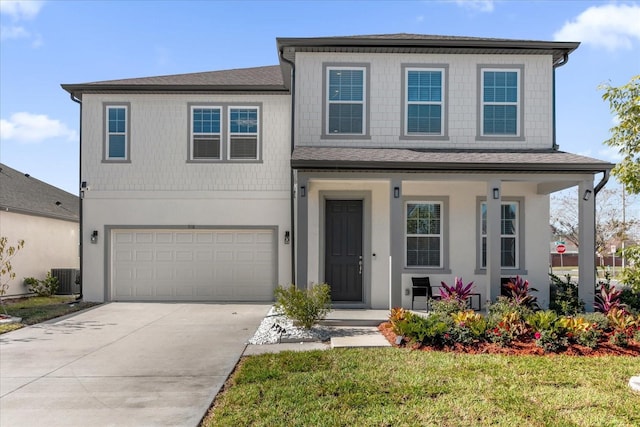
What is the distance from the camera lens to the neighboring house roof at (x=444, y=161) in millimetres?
9234

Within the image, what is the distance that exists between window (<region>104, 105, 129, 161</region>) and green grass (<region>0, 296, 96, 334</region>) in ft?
13.5

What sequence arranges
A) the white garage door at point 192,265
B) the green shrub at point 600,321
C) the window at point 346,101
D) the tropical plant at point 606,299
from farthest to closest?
the white garage door at point 192,265 → the window at point 346,101 → the tropical plant at point 606,299 → the green shrub at point 600,321

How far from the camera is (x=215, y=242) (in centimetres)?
1286

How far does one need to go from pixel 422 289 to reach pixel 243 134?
6.33 meters

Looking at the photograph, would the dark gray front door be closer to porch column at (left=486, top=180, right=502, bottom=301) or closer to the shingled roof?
porch column at (left=486, top=180, right=502, bottom=301)

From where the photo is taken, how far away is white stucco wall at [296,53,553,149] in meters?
10.9

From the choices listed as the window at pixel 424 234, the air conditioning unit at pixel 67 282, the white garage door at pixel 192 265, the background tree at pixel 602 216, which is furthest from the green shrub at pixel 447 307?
the background tree at pixel 602 216

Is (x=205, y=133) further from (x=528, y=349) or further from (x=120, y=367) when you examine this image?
(x=528, y=349)

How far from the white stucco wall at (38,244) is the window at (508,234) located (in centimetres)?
1372

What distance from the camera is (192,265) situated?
42.1 ft

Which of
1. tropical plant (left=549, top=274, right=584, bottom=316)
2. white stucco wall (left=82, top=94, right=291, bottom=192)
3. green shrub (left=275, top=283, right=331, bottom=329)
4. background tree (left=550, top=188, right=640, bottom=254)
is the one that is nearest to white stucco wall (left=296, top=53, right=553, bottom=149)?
white stucco wall (left=82, top=94, right=291, bottom=192)

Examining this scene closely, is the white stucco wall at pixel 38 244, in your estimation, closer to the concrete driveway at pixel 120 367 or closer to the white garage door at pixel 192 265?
the white garage door at pixel 192 265

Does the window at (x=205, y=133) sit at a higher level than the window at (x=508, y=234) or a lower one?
higher

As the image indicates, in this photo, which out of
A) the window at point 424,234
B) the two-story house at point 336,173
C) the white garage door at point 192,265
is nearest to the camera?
the two-story house at point 336,173
